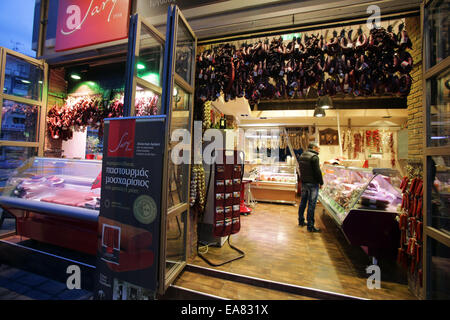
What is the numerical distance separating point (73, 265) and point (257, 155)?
7463 millimetres


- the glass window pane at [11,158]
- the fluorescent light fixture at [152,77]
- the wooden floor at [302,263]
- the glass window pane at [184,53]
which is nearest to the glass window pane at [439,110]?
the wooden floor at [302,263]

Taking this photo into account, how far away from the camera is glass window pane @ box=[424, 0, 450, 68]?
1962 mm

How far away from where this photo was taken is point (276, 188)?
265 inches

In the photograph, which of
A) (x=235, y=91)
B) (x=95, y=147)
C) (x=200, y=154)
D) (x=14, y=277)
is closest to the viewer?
(x=14, y=277)

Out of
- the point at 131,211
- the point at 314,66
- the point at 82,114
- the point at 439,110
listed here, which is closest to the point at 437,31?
the point at 439,110

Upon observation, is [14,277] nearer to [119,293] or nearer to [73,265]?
[73,265]

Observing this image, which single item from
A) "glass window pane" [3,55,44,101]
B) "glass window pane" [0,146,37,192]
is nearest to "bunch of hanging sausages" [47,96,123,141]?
"glass window pane" [3,55,44,101]

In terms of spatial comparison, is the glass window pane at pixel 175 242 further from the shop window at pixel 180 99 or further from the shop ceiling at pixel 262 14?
the shop ceiling at pixel 262 14

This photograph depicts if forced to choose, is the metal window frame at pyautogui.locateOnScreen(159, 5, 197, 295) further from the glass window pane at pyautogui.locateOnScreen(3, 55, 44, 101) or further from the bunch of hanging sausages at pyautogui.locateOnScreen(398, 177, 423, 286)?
the glass window pane at pyautogui.locateOnScreen(3, 55, 44, 101)

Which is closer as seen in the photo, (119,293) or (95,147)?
(119,293)

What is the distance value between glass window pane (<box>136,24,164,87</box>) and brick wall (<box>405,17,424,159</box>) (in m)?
3.53

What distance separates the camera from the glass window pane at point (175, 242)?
2.53 m

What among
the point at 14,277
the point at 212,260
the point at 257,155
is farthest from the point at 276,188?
the point at 14,277

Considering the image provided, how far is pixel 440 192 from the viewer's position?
6.65 feet
